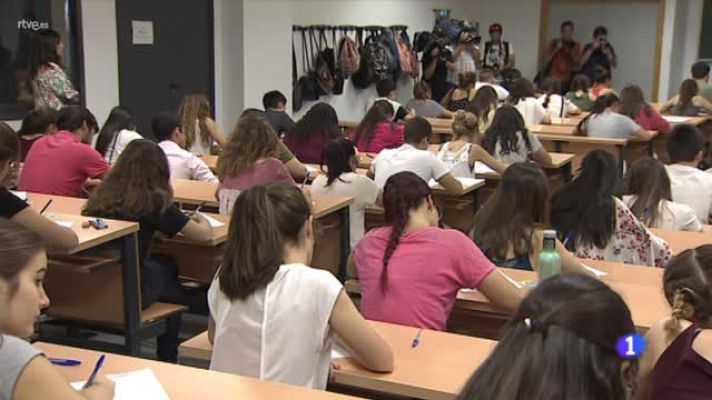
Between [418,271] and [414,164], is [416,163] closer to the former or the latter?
[414,164]

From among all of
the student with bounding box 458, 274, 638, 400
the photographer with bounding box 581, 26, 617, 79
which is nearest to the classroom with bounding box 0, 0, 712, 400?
the student with bounding box 458, 274, 638, 400

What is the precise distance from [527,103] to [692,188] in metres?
3.86

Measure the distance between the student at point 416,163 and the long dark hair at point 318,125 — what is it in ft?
3.05

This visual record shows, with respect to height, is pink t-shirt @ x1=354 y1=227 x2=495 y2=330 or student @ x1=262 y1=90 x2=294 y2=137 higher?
student @ x1=262 y1=90 x2=294 y2=137

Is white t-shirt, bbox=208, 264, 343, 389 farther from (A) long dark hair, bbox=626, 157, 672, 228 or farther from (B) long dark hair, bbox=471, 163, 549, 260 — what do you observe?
(A) long dark hair, bbox=626, 157, 672, 228

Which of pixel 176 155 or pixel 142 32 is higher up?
pixel 142 32

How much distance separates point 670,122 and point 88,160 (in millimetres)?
5905

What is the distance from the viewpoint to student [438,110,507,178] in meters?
6.01

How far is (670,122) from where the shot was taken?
851cm

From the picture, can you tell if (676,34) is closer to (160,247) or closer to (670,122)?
(670,122)

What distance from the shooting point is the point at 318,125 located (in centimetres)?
649

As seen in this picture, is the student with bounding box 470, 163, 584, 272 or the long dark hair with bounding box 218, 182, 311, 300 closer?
the long dark hair with bounding box 218, 182, 311, 300

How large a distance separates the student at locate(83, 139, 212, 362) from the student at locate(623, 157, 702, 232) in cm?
214

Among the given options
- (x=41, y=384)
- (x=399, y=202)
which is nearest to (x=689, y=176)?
(x=399, y=202)
